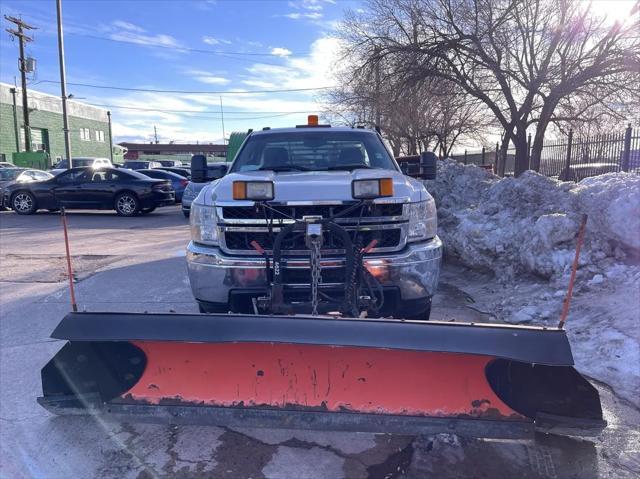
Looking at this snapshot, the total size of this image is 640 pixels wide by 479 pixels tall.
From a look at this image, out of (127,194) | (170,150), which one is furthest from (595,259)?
(170,150)

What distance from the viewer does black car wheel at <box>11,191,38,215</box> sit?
16.6m

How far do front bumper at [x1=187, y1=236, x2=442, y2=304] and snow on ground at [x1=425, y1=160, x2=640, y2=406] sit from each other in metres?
1.65

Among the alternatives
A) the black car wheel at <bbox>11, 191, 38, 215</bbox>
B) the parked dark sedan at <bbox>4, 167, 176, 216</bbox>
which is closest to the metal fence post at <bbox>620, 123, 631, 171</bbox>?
the parked dark sedan at <bbox>4, 167, 176, 216</bbox>

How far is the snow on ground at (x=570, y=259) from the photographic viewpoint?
4.24m

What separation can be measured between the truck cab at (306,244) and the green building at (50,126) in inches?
1552

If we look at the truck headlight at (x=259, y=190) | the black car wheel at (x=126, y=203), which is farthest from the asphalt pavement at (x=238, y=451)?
the black car wheel at (x=126, y=203)

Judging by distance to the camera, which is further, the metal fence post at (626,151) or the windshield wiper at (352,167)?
the metal fence post at (626,151)

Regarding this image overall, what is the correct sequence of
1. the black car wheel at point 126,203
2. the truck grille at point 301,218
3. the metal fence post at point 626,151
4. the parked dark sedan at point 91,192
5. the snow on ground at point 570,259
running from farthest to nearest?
the black car wheel at point 126,203
the parked dark sedan at point 91,192
the metal fence post at point 626,151
the snow on ground at point 570,259
the truck grille at point 301,218

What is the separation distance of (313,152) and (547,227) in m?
3.16

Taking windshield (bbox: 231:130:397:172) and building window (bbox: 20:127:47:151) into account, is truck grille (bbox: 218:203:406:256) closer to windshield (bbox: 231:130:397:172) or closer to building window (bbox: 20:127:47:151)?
windshield (bbox: 231:130:397:172)

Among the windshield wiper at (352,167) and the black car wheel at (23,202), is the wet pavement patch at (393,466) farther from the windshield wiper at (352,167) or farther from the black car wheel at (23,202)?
the black car wheel at (23,202)

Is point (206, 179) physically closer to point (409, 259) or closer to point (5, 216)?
point (409, 259)

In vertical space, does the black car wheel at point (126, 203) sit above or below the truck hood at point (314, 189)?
below

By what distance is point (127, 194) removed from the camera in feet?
53.8
